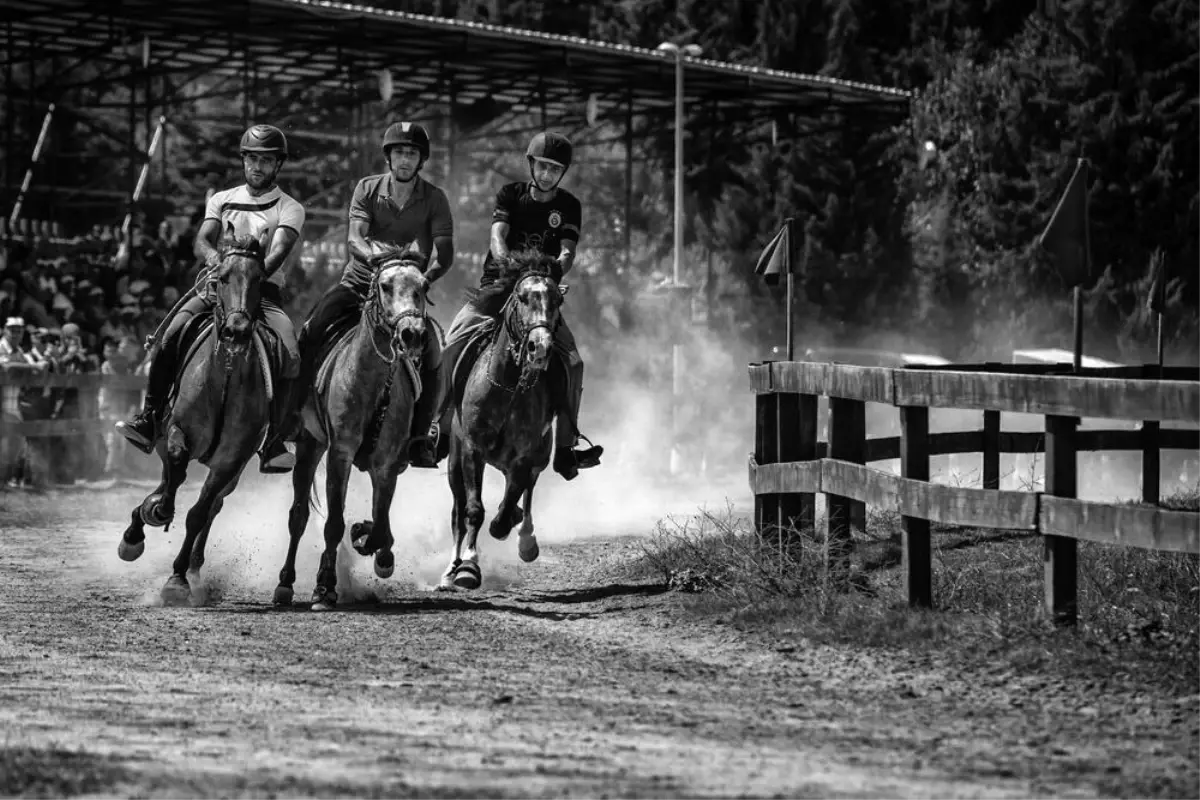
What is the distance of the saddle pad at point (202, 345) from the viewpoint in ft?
43.8

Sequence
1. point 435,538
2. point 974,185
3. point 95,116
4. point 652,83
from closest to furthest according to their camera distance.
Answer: point 435,538
point 652,83
point 974,185
point 95,116

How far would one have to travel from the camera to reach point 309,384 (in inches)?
548

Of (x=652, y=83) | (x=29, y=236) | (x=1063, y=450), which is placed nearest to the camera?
(x=1063, y=450)

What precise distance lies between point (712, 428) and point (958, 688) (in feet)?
88.0

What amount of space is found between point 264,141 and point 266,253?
2.37ft

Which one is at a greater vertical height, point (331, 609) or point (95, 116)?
point (95, 116)

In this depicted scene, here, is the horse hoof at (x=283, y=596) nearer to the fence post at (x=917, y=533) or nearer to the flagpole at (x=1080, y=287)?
the fence post at (x=917, y=533)

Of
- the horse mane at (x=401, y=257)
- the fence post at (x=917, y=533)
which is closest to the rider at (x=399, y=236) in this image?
the horse mane at (x=401, y=257)

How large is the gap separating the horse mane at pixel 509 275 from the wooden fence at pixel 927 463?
1543 mm

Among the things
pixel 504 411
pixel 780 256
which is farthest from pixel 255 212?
pixel 780 256

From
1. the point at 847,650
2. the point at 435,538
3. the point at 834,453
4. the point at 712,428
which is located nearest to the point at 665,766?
the point at 847,650

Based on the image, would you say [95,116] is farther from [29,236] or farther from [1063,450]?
[1063,450]

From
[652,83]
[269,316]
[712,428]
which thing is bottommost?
[712,428]

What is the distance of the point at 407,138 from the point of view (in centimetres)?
1405
